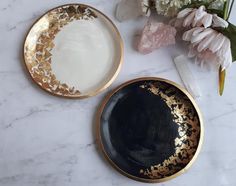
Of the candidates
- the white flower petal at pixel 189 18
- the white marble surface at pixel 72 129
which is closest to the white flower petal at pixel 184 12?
the white flower petal at pixel 189 18

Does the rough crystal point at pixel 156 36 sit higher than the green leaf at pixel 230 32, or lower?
lower

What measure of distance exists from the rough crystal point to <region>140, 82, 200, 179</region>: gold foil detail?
0.12 metres

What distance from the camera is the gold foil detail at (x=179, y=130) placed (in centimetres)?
106

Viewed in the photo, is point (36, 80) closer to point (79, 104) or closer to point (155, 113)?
point (79, 104)

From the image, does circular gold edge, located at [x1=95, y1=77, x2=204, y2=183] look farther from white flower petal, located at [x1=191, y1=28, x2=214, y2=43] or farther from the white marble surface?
white flower petal, located at [x1=191, y1=28, x2=214, y2=43]

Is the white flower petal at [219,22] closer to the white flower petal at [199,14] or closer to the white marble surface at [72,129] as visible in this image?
the white flower petal at [199,14]

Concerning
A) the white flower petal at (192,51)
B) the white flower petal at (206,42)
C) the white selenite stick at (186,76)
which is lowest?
the white selenite stick at (186,76)

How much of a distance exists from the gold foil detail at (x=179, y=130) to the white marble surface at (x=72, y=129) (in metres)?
0.04

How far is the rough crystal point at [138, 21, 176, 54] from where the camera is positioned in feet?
3.71

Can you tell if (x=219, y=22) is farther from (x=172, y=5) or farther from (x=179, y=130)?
(x=179, y=130)

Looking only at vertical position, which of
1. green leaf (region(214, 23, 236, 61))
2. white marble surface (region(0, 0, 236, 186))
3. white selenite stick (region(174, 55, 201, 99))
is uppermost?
green leaf (region(214, 23, 236, 61))

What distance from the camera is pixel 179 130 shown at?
42.9 inches

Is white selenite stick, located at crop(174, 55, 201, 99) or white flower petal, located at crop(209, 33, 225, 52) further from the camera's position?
white selenite stick, located at crop(174, 55, 201, 99)

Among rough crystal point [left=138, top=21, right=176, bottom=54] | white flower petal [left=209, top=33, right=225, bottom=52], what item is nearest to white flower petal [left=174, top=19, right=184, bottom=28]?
rough crystal point [left=138, top=21, right=176, bottom=54]
